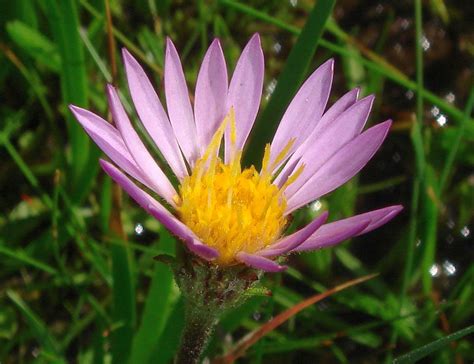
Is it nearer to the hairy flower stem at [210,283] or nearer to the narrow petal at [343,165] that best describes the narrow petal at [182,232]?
the hairy flower stem at [210,283]

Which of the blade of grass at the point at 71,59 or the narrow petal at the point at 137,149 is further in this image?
the blade of grass at the point at 71,59

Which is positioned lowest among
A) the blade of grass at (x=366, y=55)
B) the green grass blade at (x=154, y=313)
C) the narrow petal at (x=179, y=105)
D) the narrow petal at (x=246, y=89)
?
the green grass blade at (x=154, y=313)

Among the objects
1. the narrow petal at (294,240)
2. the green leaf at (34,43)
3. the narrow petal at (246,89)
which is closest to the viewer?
the narrow petal at (294,240)

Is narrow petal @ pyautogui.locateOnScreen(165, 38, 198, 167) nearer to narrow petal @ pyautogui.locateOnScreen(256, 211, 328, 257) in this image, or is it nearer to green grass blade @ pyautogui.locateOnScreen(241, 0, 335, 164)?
green grass blade @ pyautogui.locateOnScreen(241, 0, 335, 164)

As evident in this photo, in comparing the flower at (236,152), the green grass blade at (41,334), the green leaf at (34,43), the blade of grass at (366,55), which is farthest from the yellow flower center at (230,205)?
the green leaf at (34,43)

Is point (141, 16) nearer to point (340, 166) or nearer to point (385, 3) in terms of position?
point (385, 3)

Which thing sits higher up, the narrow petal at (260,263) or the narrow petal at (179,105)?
the narrow petal at (179,105)

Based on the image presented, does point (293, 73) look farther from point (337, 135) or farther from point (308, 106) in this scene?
point (337, 135)

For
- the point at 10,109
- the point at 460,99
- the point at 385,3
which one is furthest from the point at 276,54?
the point at 10,109

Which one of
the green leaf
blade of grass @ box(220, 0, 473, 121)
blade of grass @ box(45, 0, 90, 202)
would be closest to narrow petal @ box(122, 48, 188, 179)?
blade of grass @ box(45, 0, 90, 202)
